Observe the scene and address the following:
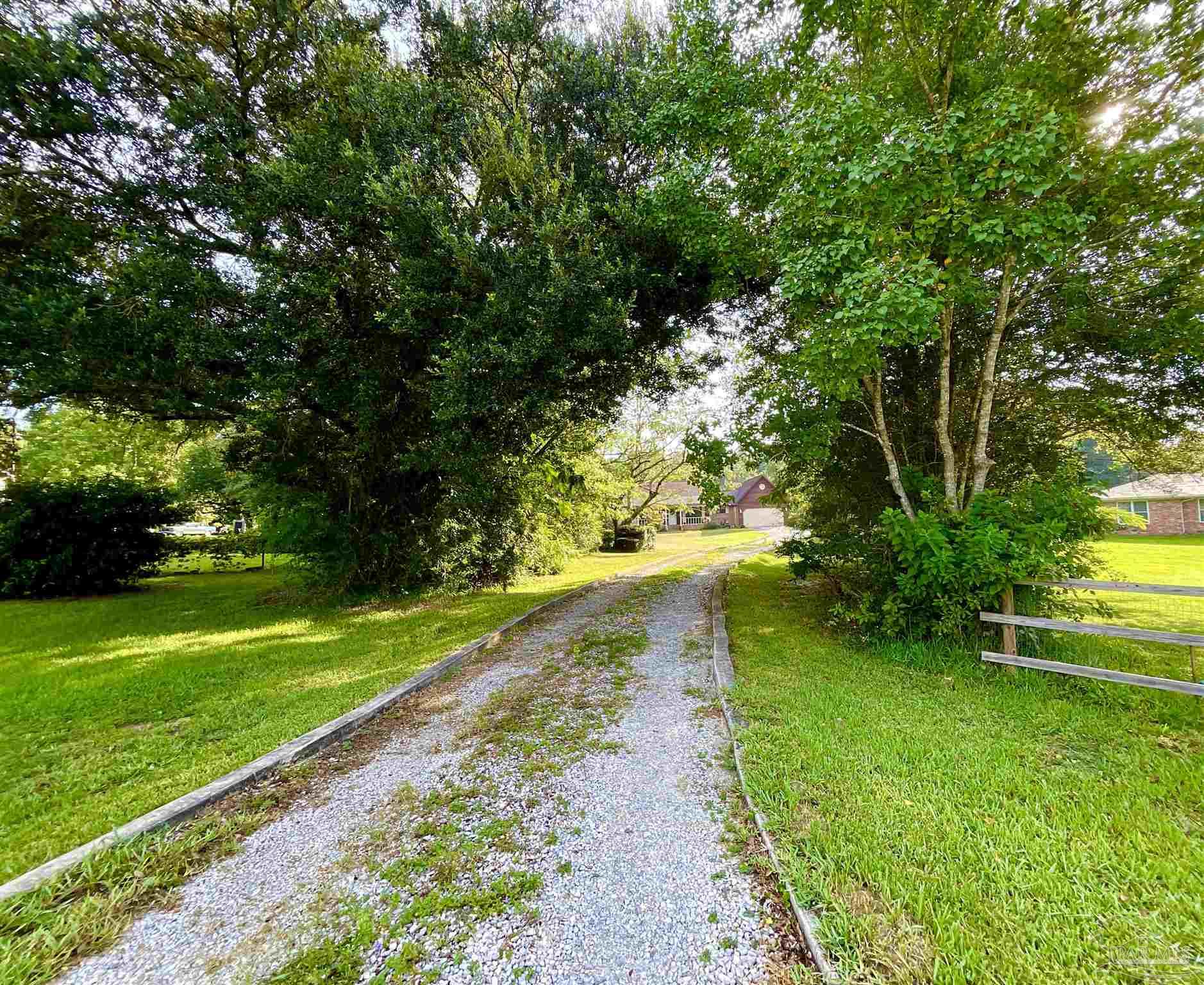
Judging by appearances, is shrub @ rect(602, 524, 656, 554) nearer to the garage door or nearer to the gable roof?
the garage door

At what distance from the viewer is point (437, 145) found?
22.1 ft

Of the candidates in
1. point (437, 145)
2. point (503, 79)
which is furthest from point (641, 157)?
point (437, 145)

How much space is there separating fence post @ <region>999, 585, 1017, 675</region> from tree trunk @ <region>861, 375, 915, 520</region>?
130 centimetres

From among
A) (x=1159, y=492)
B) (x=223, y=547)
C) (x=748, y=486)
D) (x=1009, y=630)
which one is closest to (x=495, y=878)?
(x=1009, y=630)

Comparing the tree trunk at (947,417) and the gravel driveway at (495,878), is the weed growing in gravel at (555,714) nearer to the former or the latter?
the gravel driveway at (495,878)

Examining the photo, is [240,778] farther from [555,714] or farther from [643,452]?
[643,452]

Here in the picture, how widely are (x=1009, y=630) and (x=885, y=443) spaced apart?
2.59 m

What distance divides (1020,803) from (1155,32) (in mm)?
7633

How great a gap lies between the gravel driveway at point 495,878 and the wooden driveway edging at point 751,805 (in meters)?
0.13

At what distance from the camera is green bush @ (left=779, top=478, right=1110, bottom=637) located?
15.7ft

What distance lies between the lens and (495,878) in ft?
8.09

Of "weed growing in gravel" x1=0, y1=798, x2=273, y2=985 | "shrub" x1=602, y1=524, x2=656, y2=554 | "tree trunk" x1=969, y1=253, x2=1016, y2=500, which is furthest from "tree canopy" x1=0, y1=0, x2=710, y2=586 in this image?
"shrub" x1=602, y1=524, x2=656, y2=554

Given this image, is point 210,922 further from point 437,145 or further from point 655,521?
point 655,521

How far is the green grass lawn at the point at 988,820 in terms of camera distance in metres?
1.87
